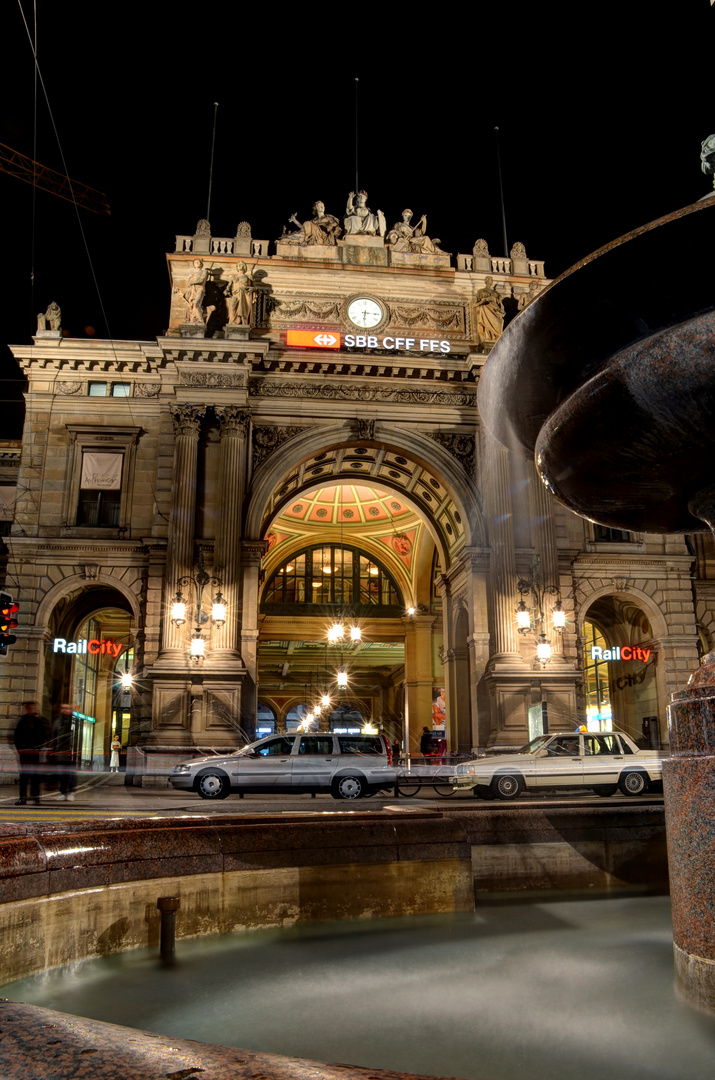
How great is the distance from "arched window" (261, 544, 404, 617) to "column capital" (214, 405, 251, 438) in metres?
17.4

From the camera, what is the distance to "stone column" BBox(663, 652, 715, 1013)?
4070mm

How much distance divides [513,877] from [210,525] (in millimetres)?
20216

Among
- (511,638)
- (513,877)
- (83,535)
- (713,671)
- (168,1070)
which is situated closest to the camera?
(168,1070)

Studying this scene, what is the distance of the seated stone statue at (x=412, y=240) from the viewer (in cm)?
3000

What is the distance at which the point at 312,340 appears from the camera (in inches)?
1099

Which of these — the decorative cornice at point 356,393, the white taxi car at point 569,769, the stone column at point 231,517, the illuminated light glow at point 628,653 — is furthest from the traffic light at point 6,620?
the illuminated light glow at point 628,653

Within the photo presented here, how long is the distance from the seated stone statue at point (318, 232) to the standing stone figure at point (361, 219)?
1.57 feet

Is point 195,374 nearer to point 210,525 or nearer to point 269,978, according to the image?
point 210,525

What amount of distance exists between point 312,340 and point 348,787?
15225 millimetres

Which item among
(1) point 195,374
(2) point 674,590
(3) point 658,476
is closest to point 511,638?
(2) point 674,590

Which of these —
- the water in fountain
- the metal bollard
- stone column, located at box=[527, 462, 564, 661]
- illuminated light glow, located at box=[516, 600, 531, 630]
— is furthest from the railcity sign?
the metal bollard

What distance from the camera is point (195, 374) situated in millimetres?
26859

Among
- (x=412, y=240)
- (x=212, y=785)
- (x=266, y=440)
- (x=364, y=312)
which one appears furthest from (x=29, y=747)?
(x=412, y=240)

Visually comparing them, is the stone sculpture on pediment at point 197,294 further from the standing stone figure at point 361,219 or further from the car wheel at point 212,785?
the car wheel at point 212,785
